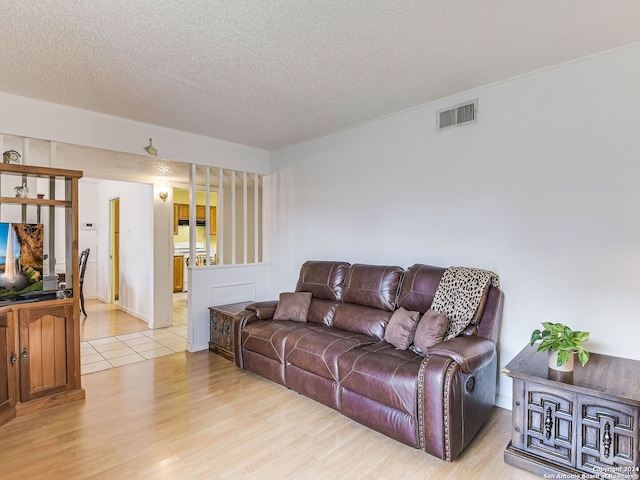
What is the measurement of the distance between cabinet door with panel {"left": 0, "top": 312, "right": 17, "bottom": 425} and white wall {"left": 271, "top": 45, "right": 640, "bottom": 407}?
9.94 ft

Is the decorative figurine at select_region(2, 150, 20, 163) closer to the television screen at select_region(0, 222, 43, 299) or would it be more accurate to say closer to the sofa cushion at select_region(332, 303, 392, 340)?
the television screen at select_region(0, 222, 43, 299)

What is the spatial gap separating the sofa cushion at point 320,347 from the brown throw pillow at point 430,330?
433 millimetres

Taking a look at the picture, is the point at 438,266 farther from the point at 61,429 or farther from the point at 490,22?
the point at 61,429

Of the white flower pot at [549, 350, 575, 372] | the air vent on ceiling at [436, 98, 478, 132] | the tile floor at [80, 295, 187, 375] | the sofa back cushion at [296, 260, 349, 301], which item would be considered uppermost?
the air vent on ceiling at [436, 98, 478, 132]

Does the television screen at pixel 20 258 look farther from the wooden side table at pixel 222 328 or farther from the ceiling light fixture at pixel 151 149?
the wooden side table at pixel 222 328

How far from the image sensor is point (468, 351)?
219 cm

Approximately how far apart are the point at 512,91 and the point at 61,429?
4.20 meters

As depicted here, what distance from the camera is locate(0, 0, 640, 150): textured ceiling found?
6.15 ft

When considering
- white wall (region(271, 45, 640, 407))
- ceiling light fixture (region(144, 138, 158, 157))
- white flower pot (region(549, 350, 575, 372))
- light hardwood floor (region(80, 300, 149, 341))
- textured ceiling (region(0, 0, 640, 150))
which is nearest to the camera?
textured ceiling (region(0, 0, 640, 150))

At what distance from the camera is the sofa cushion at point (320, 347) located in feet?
8.71

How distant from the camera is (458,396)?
206 cm

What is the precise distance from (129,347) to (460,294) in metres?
3.97

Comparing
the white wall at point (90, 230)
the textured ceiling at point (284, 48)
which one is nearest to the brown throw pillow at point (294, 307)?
the textured ceiling at point (284, 48)

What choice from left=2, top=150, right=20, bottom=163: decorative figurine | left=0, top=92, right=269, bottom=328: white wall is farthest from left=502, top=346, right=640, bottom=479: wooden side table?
left=2, top=150, right=20, bottom=163: decorative figurine
